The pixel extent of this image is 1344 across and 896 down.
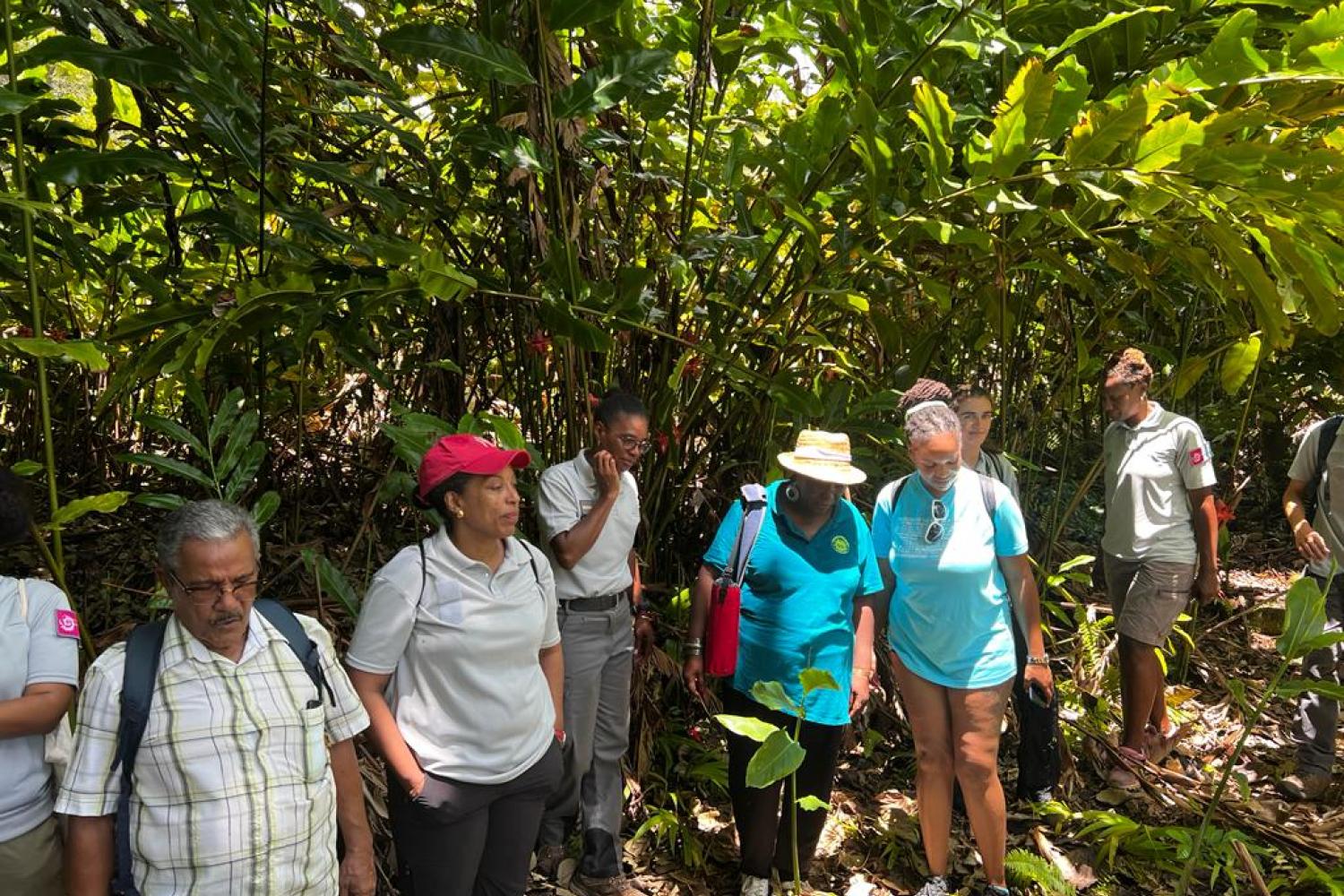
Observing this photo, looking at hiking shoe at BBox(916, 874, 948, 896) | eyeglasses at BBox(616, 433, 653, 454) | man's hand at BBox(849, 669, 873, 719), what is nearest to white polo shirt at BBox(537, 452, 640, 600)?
eyeglasses at BBox(616, 433, 653, 454)

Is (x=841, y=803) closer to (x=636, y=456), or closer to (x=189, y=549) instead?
(x=636, y=456)

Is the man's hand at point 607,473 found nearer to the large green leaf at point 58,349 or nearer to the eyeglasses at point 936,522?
the eyeglasses at point 936,522

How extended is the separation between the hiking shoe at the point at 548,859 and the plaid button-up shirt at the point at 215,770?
4.72ft

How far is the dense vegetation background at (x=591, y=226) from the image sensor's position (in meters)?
2.37

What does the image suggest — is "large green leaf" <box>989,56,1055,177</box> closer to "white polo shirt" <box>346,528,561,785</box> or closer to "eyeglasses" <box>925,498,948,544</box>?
"eyeglasses" <box>925,498,948,544</box>

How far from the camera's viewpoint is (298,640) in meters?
1.83

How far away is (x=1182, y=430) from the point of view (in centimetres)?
391

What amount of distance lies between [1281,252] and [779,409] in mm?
1842

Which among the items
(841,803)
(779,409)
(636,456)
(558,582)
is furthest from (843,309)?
(841,803)

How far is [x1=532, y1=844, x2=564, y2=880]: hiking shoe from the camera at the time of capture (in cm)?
311

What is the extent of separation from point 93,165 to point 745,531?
76.5 inches

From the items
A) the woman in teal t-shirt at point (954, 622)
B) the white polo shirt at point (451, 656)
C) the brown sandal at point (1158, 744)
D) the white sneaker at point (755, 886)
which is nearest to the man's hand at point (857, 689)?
the woman in teal t-shirt at point (954, 622)

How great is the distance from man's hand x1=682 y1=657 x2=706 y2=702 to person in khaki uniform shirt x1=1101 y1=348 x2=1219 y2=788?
1.94m

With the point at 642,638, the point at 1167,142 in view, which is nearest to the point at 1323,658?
the point at 1167,142
